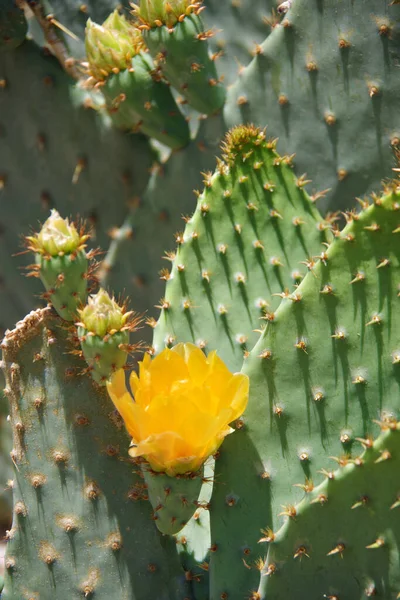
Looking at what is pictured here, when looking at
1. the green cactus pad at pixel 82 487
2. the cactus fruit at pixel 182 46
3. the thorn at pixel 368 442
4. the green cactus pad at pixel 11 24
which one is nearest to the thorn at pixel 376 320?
Result: the thorn at pixel 368 442

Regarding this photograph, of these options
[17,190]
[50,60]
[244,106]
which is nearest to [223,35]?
[244,106]

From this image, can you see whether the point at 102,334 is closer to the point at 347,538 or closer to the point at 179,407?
the point at 179,407

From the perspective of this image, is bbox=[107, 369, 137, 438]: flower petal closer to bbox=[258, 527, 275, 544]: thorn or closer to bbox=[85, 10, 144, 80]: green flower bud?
bbox=[258, 527, 275, 544]: thorn

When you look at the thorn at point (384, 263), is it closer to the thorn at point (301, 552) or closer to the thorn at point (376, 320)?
the thorn at point (376, 320)

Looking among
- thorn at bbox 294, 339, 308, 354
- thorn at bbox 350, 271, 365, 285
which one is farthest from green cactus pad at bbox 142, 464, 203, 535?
thorn at bbox 350, 271, 365, 285

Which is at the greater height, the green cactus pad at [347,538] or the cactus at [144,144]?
the cactus at [144,144]

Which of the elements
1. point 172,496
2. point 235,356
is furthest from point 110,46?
point 172,496
